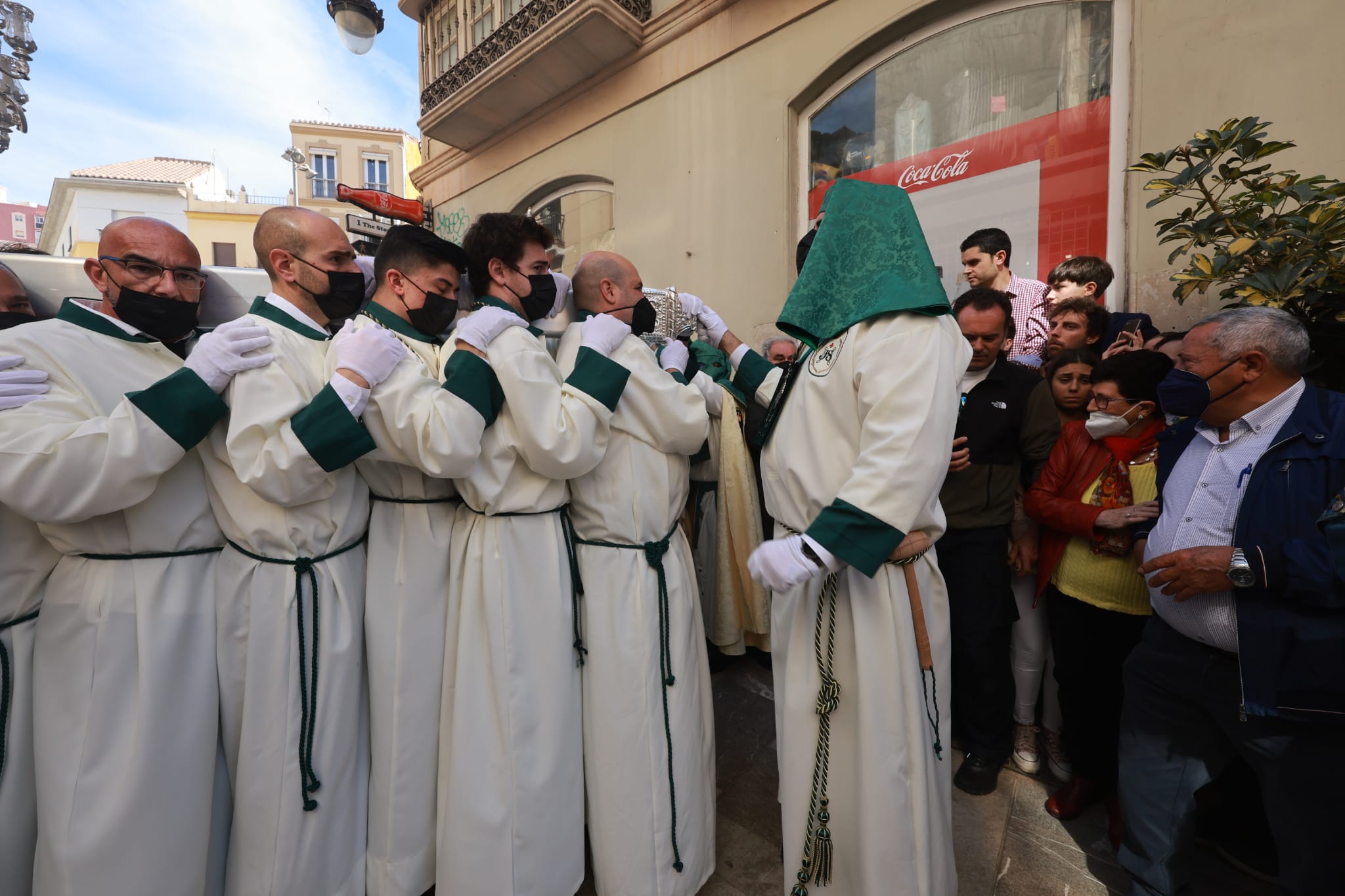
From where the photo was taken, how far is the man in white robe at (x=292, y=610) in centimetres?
171

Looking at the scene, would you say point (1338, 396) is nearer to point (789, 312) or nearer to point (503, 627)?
point (789, 312)

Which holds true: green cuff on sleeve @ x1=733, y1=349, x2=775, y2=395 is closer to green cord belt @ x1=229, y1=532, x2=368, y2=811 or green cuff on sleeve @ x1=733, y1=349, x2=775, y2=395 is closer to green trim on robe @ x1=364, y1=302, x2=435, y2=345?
green trim on robe @ x1=364, y1=302, x2=435, y2=345

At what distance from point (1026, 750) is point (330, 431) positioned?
132 inches

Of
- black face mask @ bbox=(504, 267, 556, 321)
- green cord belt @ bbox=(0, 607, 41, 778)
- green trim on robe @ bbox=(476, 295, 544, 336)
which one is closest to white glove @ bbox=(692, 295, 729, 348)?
black face mask @ bbox=(504, 267, 556, 321)

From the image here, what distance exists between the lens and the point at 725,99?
19.6ft

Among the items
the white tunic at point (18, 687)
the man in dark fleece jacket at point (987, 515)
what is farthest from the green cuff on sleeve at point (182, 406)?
the man in dark fleece jacket at point (987, 515)

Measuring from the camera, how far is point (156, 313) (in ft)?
6.28

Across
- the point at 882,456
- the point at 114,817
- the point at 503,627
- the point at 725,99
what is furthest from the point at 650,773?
the point at 725,99

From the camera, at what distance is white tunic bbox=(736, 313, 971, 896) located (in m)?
1.53

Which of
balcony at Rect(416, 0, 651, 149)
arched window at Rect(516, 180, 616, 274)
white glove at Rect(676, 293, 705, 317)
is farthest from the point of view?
arched window at Rect(516, 180, 616, 274)

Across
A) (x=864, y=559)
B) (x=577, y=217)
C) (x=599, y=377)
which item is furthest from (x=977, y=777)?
(x=577, y=217)

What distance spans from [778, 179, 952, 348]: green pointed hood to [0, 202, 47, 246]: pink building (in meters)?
66.2

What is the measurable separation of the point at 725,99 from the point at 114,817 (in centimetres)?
675

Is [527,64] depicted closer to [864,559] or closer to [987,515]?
[987,515]
